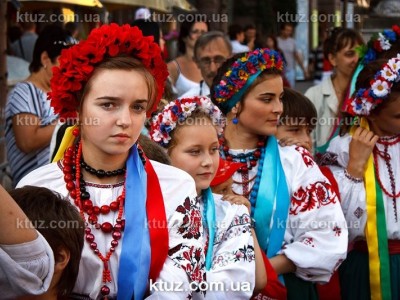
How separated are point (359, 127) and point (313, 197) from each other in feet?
2.88

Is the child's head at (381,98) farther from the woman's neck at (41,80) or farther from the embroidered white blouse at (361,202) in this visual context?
the woman's neck at (41,80)

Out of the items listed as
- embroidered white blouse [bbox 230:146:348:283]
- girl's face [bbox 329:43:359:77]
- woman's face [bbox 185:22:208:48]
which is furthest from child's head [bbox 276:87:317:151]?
woman's face [bbox 185:22:208:48]

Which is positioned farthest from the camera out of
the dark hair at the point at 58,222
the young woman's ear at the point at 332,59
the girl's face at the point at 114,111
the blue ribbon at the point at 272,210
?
the young woman's ear at the point at 332,59

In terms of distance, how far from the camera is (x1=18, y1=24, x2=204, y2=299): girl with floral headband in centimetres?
323

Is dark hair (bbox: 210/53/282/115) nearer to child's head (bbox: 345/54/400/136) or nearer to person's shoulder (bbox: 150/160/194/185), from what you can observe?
child's head (bbox: 345/54/400/136)

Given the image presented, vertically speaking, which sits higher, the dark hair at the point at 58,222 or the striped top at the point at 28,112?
the striped top at the point at 28,112

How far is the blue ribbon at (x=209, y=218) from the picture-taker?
3817 millimetres

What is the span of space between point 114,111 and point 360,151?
88.0 inches

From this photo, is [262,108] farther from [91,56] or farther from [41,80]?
[41,80]

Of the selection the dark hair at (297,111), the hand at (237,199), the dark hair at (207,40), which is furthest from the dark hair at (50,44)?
the hand at (237,199)

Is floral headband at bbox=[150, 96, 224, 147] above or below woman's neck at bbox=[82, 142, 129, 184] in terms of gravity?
above

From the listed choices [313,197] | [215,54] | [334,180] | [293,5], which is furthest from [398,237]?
[293,5]

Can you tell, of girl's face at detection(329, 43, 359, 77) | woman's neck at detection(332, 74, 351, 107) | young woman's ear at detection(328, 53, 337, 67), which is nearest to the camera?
woman's neck at detection(332, 74, 351, 107)

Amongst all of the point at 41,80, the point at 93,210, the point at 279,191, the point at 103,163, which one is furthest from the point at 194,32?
the point at 93,210
